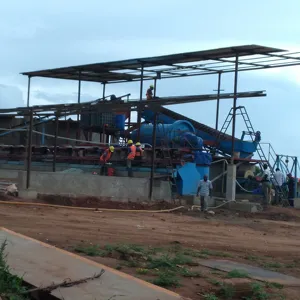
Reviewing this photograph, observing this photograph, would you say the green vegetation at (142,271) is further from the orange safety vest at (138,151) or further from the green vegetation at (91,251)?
the orange safety vest at (138,151)

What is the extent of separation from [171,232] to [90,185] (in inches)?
279

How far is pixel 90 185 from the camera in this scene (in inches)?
892

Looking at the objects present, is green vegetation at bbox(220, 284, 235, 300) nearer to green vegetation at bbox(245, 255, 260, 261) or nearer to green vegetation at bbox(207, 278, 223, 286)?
green vegetation at bbox(207, 278, 223, 286)

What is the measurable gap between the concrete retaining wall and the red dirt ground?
7.79 ft

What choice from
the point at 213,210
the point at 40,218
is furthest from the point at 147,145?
the point at 40,218

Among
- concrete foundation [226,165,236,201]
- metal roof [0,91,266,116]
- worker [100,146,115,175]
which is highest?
metal roof [0,91,266,116]

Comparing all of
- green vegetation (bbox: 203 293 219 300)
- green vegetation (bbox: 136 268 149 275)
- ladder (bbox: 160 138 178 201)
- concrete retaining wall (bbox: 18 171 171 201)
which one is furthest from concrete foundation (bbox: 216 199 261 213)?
green vegetation (bbox: 203 293 219 300)

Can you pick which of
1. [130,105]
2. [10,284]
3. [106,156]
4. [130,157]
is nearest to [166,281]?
[10,284]

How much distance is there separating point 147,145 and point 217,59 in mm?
5342

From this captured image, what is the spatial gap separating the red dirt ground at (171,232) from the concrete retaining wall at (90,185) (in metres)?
2.38

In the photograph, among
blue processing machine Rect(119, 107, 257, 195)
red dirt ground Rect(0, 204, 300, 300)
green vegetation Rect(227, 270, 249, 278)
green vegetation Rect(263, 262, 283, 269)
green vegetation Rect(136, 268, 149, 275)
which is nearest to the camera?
green vegetation Rect(136, 268, 149, 275)

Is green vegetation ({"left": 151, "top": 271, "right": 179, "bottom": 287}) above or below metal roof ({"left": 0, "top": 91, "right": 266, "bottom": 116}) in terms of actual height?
below

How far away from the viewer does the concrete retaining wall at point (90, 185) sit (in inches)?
856

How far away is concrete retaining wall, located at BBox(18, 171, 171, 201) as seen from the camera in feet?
71.3
